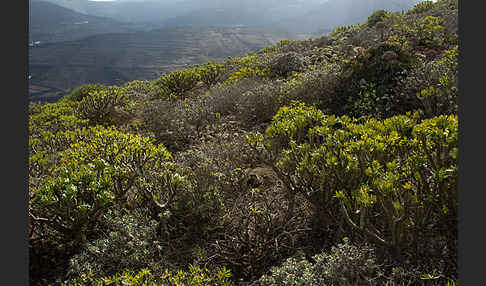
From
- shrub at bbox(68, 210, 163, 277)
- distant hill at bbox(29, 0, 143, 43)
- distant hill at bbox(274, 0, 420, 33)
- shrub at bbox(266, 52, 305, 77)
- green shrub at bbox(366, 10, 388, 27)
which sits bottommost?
shrub at bbox(68, 210, 163, 277)

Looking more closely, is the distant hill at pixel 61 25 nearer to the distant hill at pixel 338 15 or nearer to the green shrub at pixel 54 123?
the distant hill at pixel 338 15

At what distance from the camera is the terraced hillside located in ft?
264

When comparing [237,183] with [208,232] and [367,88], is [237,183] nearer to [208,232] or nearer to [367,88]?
[208,232]

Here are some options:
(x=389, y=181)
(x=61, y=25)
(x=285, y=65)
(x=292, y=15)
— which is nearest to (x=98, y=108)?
(x=285, y=65)

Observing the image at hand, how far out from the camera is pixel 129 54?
99938 mm

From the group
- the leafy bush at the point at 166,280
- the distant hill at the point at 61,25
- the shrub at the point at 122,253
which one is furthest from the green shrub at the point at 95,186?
the distant hill at the point at 61,25

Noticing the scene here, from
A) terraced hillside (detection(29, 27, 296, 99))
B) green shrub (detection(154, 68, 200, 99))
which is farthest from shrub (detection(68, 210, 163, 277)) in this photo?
terraced hillside (detection(29, 27, 296, 99))

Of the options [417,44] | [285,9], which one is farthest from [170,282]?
[285,9]

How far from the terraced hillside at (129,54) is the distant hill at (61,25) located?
92.8ft

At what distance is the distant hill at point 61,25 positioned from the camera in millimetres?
129375

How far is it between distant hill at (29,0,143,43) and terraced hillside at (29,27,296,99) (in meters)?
28.3

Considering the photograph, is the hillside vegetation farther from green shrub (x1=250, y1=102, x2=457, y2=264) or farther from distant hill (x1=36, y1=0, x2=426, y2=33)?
distant hill (x1=36, y1=0, x2=426, y2=33)

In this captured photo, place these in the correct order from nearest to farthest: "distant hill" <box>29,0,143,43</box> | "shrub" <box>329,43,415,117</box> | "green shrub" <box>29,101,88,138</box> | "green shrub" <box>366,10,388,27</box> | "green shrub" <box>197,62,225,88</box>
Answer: "shrub" <box>329,43,415,117</box>, "green shrub" <box>29,101,88,138</box>, "green shrub" <box>197,62,225,88</box>, "green shrub" <box>366,10,388,27</box>, "distant hill" <box>29,0,143,43</box>

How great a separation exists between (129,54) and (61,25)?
71270 mm
